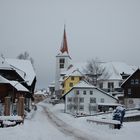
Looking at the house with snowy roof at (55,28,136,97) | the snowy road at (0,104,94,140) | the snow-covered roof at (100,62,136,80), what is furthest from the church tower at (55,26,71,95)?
the snowy road at (0,104,94,140)

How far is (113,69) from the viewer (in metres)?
93.4

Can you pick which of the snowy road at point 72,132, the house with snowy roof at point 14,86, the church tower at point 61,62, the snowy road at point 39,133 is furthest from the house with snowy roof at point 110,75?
the snowy road at point 39,133

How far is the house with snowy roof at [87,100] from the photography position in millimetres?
69125

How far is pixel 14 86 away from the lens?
43.4 meters

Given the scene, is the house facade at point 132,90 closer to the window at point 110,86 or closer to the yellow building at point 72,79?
the window at point 110,86

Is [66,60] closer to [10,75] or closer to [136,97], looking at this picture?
[136,97]

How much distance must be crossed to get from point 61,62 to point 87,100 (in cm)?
4716

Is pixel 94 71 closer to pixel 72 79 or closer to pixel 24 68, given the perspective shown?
pixel 72 79

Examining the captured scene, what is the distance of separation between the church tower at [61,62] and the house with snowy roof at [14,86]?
140 feet

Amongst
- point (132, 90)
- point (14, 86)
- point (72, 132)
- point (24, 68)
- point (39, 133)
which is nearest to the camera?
point (39, 133)

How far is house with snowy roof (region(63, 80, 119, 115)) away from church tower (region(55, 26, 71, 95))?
4257 cm

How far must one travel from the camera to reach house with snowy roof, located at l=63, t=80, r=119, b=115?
227 ft

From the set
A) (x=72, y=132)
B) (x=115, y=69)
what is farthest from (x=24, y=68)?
(x=72, y=132)

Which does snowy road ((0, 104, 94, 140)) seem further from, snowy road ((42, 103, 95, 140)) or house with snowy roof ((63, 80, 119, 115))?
house with snowy roof ((63, 80, 119, 115))
